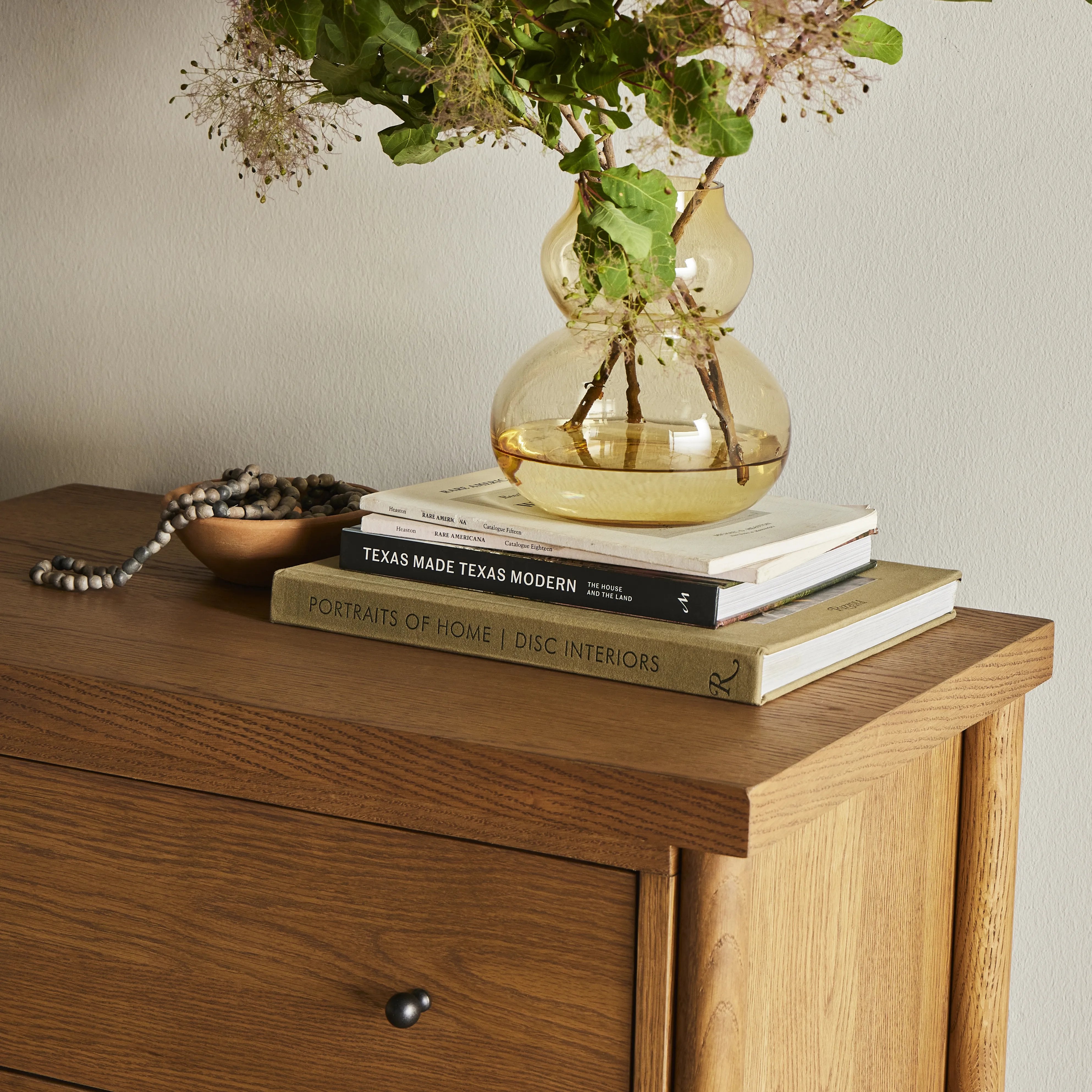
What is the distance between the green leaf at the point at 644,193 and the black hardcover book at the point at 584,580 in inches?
7.7

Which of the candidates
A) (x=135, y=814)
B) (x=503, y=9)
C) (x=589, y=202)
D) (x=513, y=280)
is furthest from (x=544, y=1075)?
(x=513, y=280)

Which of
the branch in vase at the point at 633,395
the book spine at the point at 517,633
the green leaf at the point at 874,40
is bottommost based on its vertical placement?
the book spine at the point at 517,633

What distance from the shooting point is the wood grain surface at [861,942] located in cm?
71

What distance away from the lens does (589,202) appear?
2.54 ft

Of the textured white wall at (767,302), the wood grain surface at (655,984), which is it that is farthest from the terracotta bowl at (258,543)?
the wood grain surface at (655,984)

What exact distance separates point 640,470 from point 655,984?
31 cm

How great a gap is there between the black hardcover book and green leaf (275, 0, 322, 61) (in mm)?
300

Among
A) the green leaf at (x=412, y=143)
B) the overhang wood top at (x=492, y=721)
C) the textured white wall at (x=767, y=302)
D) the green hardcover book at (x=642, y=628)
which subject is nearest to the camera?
the overhang wood top at (x=492, y=721)

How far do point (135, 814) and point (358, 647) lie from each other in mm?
159

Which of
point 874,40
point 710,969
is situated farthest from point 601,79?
point 710,969

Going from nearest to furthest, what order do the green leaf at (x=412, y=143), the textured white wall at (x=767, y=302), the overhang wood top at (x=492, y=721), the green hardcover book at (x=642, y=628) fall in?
the overhang wood top at (x=492, y=721), the green hardcover book at (x=642, y=628), the green leaf at (x=412, y=143), the textured white wall at (x=767, y=302)

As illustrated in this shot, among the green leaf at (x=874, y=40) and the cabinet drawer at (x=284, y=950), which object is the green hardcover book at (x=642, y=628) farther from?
the green leaf at (x=874, y=40)

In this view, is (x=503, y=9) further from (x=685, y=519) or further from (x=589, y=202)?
(x=685, y=519)

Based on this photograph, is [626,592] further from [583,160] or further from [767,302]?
[767,302]
